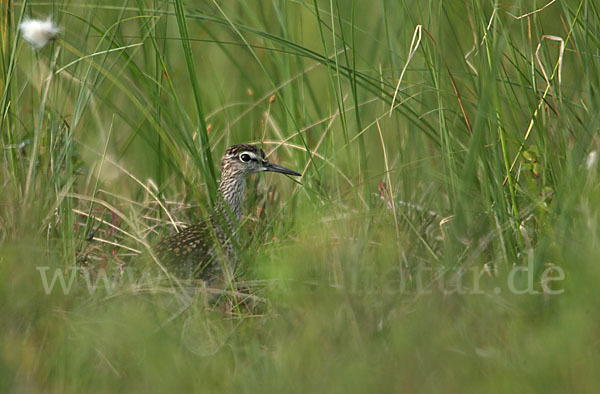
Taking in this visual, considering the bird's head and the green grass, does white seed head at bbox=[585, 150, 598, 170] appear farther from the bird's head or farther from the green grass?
the bird's head

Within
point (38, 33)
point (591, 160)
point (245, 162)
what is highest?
point (38, 33)

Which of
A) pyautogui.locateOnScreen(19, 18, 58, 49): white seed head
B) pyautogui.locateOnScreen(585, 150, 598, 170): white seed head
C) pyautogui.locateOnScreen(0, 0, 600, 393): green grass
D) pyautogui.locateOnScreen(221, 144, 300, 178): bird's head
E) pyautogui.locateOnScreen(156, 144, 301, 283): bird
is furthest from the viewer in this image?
pyautogui.locateOnScreen(221, 144, 300, 178): bird's head

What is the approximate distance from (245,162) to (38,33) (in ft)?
5.34

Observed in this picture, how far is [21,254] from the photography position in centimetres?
361

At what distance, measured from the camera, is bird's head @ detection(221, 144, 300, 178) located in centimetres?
536

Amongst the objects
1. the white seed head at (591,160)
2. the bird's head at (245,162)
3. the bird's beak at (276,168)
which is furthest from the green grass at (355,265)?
the bird's head at (245,162)

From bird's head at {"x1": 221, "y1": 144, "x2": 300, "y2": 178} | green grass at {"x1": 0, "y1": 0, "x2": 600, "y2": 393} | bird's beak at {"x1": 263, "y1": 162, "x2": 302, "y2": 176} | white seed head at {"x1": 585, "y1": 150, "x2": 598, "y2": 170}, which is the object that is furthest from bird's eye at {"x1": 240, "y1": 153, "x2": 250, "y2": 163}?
white seed head at {"x1": 585, "y1": 150, "x2": 598, "y2": 170}

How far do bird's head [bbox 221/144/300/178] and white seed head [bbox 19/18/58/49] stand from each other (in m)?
1.52

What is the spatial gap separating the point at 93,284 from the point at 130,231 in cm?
88

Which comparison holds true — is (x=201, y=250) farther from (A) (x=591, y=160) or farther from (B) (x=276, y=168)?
(A) (x=591, y=160)

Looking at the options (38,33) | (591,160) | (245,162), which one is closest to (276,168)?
(245,162)

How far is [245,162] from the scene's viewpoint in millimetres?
5375

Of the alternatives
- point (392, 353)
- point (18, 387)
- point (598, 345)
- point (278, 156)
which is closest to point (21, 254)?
point (18, 387)

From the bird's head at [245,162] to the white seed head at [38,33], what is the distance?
1518mm
